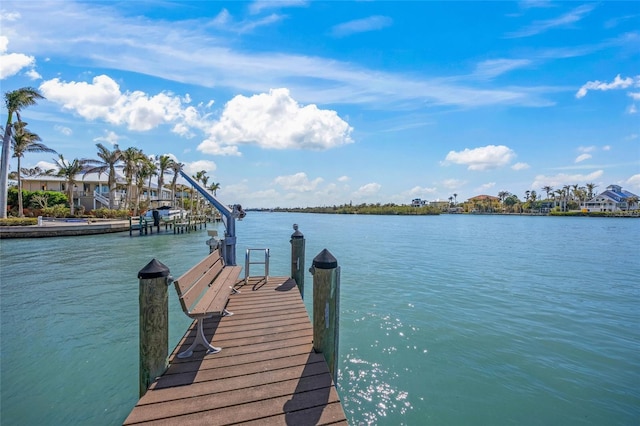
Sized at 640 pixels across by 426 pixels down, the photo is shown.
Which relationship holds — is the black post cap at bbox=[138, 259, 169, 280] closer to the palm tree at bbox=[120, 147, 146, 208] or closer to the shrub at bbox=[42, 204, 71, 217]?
the shrub at bbox=[42, 204, 71, 217]

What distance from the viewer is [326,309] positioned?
449cm

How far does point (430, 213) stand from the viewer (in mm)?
155750

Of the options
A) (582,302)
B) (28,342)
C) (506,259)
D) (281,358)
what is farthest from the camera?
(506,259)

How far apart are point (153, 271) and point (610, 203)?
524ft

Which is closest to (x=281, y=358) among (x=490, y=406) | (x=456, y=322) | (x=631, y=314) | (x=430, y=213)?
(x=490, y=406)

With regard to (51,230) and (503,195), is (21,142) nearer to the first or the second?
(51,230)

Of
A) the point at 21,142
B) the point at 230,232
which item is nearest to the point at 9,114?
the point at 21,142

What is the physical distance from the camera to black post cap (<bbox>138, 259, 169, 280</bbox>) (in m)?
3.61

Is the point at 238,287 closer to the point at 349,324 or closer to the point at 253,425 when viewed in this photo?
the point at 349,324

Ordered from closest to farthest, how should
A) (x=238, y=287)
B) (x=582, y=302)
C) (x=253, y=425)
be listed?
(x=253, y=425), (x=238, y=287), (x=582, y=302)

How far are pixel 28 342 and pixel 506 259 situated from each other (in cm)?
2329

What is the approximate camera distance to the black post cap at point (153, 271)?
11.9ft

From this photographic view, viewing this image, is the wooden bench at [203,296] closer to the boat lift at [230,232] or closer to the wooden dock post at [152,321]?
the wooden dock post at [152,321]

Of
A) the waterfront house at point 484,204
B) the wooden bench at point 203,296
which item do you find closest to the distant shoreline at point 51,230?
the wooden bench at point 203,296
